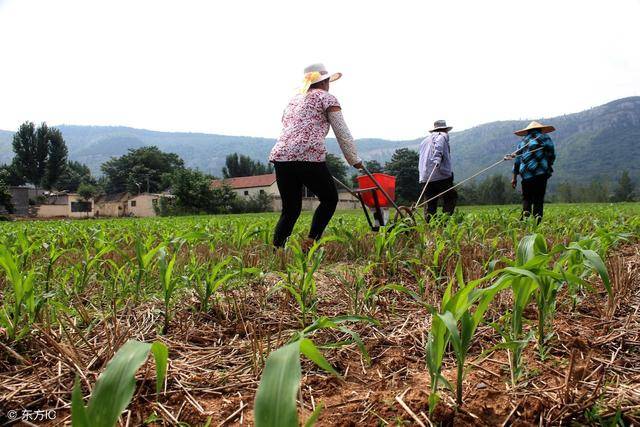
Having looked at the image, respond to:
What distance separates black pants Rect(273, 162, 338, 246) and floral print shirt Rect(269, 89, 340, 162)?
0.24 ft

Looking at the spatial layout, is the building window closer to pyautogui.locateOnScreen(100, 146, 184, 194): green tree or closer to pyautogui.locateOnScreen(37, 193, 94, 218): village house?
pyautogui.locateOnScreen(37, 193, 94, 218): village house

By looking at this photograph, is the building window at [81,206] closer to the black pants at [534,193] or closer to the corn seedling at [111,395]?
the black pants at [534,193]

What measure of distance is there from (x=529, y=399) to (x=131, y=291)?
193 centimetres

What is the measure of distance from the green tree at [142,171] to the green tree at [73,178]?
7.89m

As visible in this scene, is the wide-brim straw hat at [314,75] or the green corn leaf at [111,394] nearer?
the green corn leaf at [111,394]

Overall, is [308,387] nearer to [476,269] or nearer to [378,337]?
[378,337]

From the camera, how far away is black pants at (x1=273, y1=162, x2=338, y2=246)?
3494 millimetres

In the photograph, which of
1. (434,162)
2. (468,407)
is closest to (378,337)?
(468,407)

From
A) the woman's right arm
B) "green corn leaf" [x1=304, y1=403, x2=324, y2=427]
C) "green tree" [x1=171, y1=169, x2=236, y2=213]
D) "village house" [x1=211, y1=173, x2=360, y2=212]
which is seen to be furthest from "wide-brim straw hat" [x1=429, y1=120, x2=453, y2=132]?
"village house" [x1=211, y1=173, x2=360, y2=212]

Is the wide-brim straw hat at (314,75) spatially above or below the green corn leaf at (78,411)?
above

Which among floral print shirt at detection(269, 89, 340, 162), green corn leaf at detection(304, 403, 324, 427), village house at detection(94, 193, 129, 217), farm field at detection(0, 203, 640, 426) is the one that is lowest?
village house at detection(94, 193, 129, 217)

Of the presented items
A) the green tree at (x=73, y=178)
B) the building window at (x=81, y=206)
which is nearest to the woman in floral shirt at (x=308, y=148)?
the building window at (x=81, y=206)

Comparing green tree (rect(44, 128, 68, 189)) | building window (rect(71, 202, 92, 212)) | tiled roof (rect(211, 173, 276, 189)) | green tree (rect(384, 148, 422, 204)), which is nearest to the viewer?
building window (rect(71, 202, 92, 212))

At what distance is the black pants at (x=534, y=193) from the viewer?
5625mm
